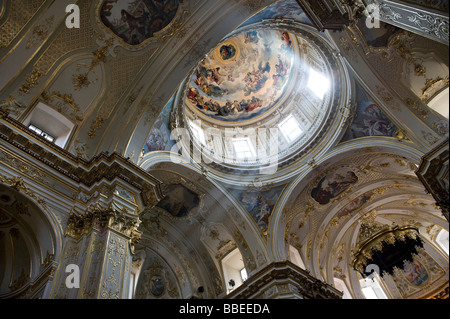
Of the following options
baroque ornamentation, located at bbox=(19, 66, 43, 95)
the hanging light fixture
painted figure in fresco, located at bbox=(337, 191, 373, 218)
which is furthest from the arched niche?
the hanging light fixture

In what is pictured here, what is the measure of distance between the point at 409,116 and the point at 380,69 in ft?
5.88

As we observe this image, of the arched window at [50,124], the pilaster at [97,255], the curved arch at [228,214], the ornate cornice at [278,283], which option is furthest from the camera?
the curved arch at [228,214]

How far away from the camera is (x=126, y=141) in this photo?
955cm

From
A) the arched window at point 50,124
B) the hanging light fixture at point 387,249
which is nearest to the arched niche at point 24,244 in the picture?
the arched window at point 50,124

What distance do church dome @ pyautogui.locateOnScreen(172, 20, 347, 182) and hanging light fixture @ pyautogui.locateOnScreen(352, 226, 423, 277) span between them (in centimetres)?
596

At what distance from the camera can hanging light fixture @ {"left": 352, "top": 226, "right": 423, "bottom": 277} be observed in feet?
51.8

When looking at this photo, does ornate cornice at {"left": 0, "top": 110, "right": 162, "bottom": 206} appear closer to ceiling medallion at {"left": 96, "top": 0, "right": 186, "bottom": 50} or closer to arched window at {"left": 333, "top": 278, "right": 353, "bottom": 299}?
ceiling medallion at {"left": 96, "top": 0, "right": 186, "bottom": 50}

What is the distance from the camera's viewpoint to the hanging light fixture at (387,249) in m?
15.8

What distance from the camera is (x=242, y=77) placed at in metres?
17.2

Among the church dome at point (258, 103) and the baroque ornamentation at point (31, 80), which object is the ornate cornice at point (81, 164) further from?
the church dome at point (258, 103)

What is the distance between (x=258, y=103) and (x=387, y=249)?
9.38m

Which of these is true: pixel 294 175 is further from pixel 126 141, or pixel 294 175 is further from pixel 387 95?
pixel 126 141

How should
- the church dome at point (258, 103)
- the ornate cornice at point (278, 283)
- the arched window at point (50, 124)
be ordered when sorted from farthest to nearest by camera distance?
1. the church dome at point (258, 103)
2. the ornate cornice at point (278, 283)
3. the arched window at point (50, 124)
